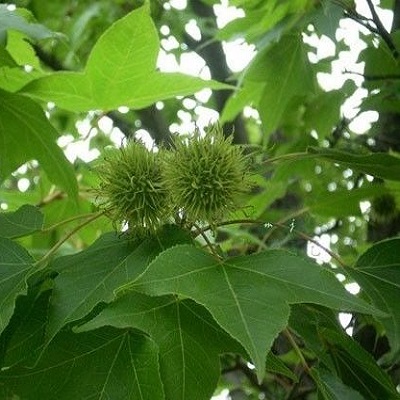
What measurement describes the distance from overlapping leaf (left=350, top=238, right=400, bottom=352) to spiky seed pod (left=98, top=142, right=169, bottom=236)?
0.36 m

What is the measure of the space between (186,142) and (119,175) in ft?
0.43

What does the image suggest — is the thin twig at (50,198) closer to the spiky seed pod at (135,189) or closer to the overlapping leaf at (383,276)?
the spiky seed pod at (135,189)

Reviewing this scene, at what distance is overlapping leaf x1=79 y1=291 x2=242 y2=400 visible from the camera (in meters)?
1.09

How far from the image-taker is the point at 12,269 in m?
1.20

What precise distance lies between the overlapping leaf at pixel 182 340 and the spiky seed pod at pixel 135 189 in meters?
0.18

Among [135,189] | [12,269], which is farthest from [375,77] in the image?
[12,269]

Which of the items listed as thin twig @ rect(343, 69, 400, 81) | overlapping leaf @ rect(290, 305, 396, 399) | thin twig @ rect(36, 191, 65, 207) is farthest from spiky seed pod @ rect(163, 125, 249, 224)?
thin twig @ rect(36, 191, 65, 207)

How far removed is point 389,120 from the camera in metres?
2.08

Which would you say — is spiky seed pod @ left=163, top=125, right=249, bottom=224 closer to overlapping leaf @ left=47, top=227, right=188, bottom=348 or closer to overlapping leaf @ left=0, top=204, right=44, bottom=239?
overlapping leaf @ left=47, top=227, right=188, bottom=348

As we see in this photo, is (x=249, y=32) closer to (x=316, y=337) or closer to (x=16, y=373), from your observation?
(x=316, y=337)

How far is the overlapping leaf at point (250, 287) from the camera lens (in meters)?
0.94

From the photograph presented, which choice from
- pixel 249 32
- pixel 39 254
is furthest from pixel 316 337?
pixel 249 32

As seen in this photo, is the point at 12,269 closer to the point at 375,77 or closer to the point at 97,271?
the point at 97,271

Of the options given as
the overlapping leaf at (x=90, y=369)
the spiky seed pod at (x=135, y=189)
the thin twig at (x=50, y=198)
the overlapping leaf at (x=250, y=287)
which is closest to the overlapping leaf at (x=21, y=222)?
the spiky seed pod at (x=135, y=189)
